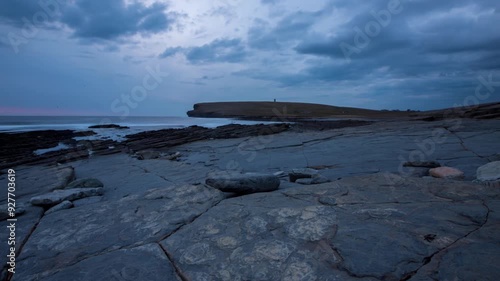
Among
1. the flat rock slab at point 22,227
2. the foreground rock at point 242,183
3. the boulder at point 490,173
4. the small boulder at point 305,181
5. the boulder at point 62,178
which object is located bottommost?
the boulder at point 62,178

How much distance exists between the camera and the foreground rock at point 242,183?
137 inches

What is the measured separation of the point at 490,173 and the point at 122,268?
→ 407 centimetres

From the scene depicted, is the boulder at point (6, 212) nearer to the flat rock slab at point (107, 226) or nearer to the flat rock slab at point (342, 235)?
the flat rock slab at point (107, 226)

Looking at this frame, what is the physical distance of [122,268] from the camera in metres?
2.05

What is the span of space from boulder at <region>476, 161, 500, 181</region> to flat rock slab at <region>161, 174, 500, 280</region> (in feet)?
1.70

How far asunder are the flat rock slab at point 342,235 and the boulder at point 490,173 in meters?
0.52

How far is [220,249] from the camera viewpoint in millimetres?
2191

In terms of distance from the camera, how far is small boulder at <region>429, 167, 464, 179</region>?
3814 mm

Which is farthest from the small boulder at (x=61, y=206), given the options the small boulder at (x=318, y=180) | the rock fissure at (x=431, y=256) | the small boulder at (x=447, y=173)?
the small boulder at (x=447, y=173)

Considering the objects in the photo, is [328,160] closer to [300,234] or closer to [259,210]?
[259,210]

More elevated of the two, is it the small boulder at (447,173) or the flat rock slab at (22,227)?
the small boulder at (447,173)

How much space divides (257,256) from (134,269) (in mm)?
865

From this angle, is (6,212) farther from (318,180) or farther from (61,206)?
(318,180)

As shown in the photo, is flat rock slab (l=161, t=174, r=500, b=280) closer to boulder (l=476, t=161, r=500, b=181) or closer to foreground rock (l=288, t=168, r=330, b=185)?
boulder (l=476, t=161, r=500, b=181)
